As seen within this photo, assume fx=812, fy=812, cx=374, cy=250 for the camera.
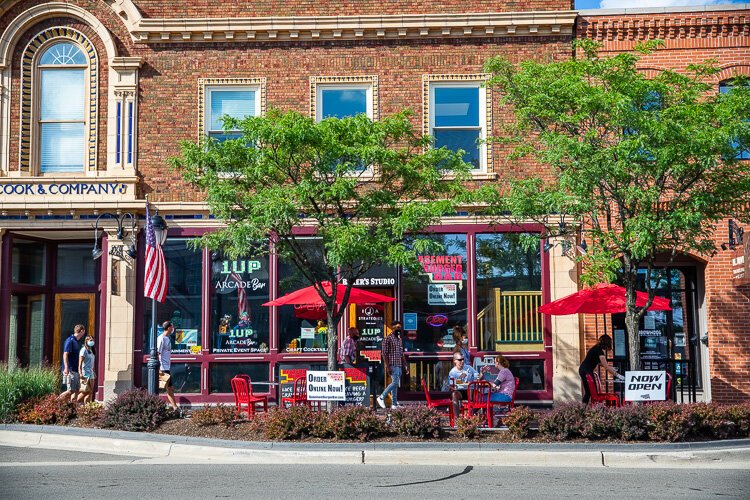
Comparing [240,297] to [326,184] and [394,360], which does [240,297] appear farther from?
[326,184]

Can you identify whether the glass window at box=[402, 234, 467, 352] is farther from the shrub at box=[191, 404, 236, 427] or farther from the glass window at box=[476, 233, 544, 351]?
the shrub at box=[191, 404, 236, 427]

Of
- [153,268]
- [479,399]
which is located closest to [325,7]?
[153,268]

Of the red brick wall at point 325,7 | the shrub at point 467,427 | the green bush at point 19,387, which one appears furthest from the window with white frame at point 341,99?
the shrub at point 467,427

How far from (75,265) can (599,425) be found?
12.7 m

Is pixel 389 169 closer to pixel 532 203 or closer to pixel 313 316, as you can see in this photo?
pixel 532 203

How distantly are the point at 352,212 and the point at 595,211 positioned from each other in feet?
14.0

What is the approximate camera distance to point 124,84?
18.0m

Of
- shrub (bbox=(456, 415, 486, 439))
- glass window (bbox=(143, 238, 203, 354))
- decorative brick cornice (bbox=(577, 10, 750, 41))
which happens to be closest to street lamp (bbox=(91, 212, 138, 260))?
glass window (bbox=(143, 238, 203, 354))

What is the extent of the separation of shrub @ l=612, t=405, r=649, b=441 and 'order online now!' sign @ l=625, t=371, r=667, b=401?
2.38 ft

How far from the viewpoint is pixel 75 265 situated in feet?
62.6

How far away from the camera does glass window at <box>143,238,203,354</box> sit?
17688 mm

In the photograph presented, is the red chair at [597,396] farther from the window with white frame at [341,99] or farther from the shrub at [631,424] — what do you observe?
the window with white frame at [341,99]

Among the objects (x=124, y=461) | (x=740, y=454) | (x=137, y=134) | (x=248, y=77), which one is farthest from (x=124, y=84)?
(x=740, y=454)

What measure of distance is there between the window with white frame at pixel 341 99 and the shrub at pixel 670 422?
925cm
